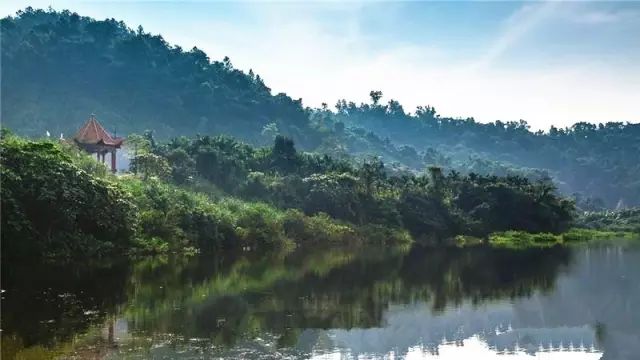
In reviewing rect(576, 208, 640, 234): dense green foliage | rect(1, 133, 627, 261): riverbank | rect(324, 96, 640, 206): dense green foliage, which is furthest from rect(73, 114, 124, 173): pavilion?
rect(324, 96, 640, 206): dense green foliage

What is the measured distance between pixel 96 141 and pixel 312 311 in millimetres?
32018

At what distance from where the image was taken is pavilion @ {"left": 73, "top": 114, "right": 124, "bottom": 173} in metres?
47.3

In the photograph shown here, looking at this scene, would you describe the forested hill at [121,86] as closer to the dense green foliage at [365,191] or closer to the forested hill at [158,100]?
the forested hill at [158,100]

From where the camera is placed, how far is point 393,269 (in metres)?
33.3

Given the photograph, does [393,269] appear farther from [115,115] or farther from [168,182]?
[115,115]

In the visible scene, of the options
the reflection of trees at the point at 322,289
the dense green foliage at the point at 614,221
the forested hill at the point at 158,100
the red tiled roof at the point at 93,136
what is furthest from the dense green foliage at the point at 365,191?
the forested hill at the point at 158,100

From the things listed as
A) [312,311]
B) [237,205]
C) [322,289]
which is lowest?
[312,311]

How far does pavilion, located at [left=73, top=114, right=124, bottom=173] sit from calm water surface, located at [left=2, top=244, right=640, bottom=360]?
16700 mm

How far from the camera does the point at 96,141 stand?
47.3 m

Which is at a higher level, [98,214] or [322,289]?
[98,214]

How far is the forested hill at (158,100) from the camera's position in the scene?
323 ft

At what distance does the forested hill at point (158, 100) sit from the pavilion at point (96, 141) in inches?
1578

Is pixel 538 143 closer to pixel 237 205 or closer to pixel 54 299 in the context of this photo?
pixel 237 205

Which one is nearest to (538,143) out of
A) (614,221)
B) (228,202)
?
(614,221)
